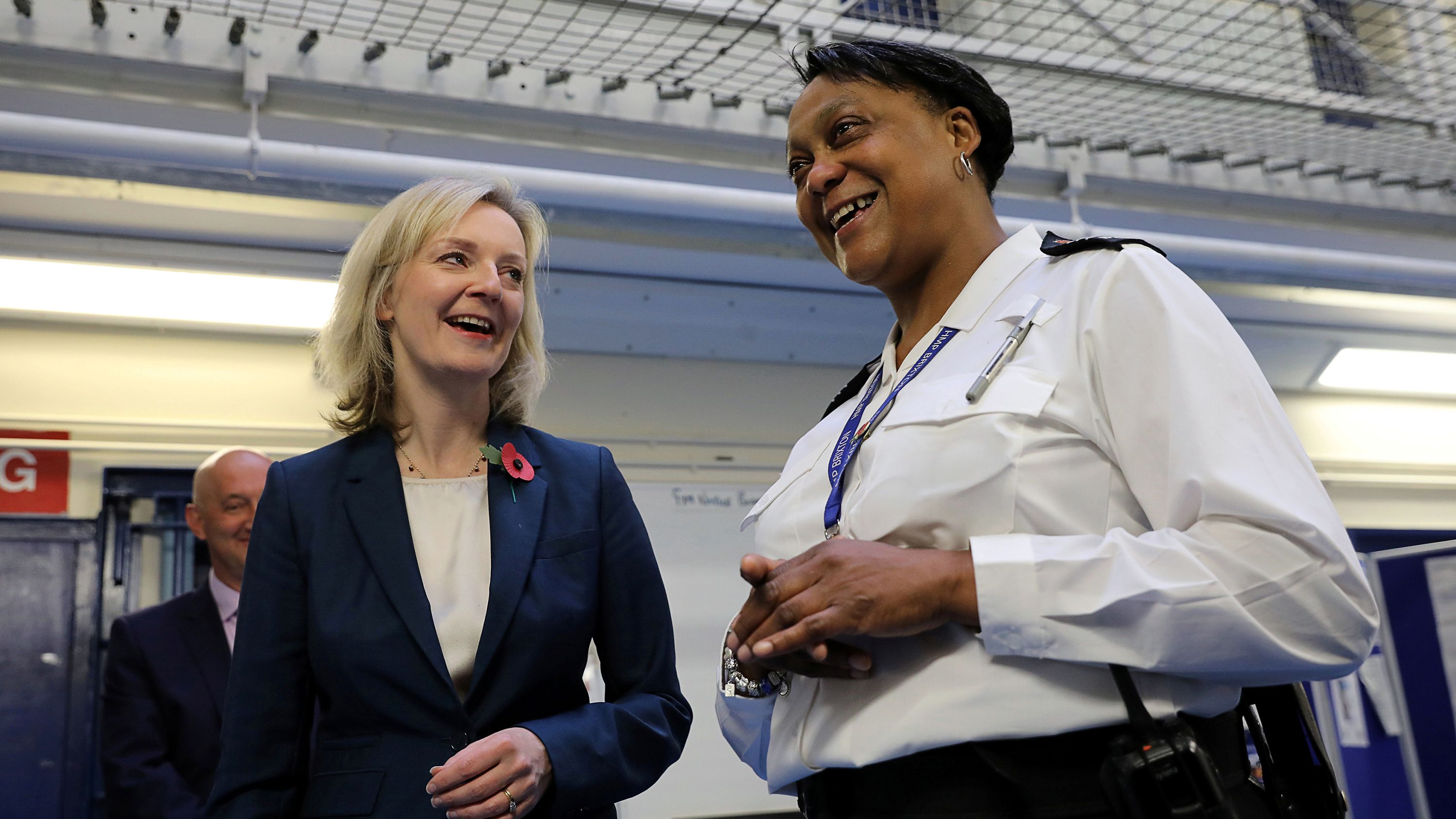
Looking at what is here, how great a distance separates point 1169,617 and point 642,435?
4.44 m

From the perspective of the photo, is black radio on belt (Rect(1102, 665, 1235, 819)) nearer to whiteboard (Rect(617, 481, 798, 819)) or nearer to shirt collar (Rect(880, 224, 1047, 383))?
shirt collar (Rect(880, 224, 1047, 383))

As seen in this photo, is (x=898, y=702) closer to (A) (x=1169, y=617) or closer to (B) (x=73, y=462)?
(A) (x=1169, y=617)

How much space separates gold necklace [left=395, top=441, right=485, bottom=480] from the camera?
1.79 metres

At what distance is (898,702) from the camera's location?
1223 mm

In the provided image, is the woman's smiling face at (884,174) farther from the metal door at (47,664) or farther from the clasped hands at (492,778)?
the metal door at (47,664)

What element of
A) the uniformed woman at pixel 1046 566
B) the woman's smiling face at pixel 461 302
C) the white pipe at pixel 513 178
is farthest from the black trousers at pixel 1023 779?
the white pipe at pixel 513 178

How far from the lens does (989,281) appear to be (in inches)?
58.2

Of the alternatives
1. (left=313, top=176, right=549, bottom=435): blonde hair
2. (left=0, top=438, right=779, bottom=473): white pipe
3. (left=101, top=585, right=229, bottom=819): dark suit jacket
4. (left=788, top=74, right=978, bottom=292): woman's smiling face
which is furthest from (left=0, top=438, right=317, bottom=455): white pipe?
(left=788, top=74, right=978, bottom=292): woman's smiling face

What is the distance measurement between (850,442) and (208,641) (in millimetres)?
2799

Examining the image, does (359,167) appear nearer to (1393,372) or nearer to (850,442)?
(850,442)

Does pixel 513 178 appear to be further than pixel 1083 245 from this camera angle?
Yes

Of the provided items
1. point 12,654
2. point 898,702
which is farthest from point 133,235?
point 898,702

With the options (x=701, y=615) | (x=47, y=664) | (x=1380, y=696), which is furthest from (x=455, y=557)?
(x=1380, y=696)

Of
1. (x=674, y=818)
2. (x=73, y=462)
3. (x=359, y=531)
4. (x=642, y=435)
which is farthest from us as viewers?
(x=642, y=435)
